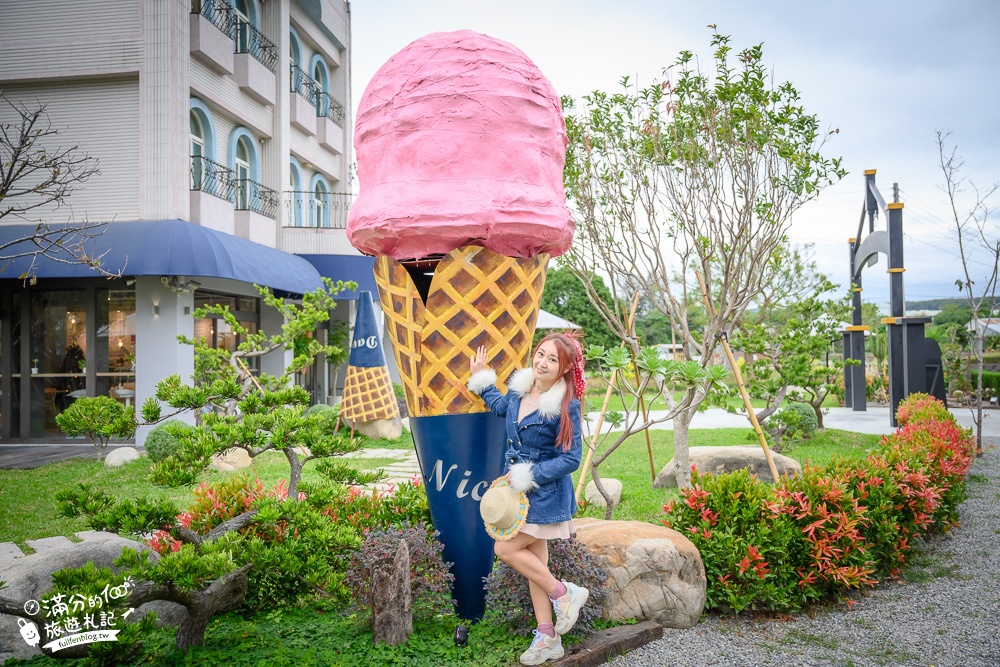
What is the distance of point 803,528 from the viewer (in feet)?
14.2

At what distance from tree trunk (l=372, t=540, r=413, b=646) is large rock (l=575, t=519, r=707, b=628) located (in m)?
1.21

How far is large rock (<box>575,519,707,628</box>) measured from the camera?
3.79 metres

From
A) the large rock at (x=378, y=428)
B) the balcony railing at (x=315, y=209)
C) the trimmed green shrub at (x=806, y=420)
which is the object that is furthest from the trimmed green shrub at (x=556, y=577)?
the balcony railing at (x=315, y=209)

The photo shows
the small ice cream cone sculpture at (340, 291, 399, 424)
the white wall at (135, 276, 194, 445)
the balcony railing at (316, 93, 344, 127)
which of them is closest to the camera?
the white wall at (135, 276, 194, 445)

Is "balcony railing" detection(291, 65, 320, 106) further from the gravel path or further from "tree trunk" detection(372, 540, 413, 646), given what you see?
the gravel path

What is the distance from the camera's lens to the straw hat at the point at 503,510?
2984 millimetres

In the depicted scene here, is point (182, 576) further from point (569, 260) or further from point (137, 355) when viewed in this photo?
point (137, 355)

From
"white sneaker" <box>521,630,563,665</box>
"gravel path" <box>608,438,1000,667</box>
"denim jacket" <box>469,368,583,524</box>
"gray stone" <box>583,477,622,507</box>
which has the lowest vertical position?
"gravel path" <box>608,438,1000,667</box>

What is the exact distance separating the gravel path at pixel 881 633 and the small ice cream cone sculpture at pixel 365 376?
25.2 feet

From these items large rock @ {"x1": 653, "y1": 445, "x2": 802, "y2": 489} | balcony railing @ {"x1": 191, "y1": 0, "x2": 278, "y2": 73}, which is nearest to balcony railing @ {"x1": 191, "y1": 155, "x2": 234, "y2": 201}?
balcony railing @ {"x1": 191, "y1": 0, "x2": 278, "y2": 73}

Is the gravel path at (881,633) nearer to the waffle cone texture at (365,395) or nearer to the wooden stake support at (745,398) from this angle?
Result: the wooden stake support at (745,398)

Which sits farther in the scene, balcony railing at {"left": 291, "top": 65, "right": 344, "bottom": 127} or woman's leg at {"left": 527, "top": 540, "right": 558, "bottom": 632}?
balcony railing at {"left": 291, "top": 65, "right": 344, "bottom": 127}

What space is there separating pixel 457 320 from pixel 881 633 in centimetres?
299

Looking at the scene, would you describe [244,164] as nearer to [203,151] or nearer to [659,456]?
[203,151]
